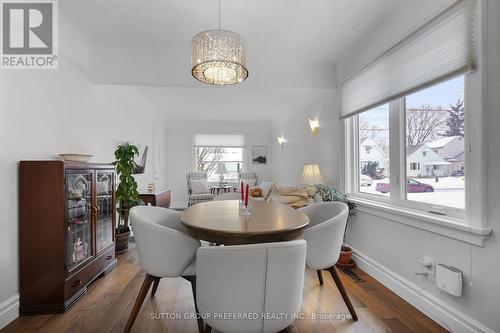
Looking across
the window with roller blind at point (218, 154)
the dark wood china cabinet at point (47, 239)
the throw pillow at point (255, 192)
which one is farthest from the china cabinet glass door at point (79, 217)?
the window with roller blind at point (218, 154)

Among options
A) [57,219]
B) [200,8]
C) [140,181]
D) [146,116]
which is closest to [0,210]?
[57,219]

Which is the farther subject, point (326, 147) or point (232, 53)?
point (326, 147)

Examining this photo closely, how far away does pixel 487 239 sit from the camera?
142cm

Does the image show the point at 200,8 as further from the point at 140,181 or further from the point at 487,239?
the point at 140,181

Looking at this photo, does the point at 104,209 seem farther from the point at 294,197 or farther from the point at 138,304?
the point at 294,197

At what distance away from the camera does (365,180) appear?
9.21 feet

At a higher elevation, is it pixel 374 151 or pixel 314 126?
pixel 314 126

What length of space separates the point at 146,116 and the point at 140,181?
1502 millimetres

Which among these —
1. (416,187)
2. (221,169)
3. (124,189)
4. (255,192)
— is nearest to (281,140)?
(255,192)

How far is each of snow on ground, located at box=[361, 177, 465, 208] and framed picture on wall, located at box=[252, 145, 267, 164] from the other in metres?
5.28

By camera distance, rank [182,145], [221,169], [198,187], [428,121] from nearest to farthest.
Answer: [428,121] < [198,187] < [221,169] < [182,145]

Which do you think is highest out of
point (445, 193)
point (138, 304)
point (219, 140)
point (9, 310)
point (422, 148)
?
point (219, 140)

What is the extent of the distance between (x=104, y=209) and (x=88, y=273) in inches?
28.3

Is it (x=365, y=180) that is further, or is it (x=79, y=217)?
(x=365, y=180)
